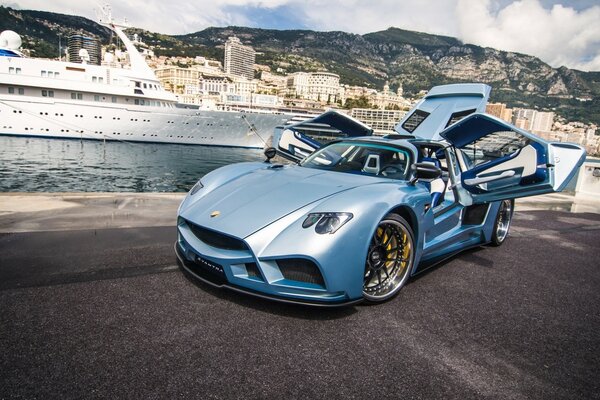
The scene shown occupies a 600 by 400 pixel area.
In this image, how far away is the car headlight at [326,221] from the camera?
2.32m

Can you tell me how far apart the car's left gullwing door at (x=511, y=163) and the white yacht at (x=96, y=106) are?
119ft

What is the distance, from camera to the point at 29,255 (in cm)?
327

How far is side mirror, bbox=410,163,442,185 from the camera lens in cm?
299

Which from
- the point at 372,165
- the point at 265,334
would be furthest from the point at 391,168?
the point at 265,334

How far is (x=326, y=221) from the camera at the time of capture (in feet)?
7.77

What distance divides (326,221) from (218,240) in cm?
78

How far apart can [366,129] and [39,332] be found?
13.4ft

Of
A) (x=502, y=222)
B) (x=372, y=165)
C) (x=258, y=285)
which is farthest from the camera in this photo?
(x=502, y=222)

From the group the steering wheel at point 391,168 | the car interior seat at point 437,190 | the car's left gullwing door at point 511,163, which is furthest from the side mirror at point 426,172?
the car's left gullwing door at point 511,163

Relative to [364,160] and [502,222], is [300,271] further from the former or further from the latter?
[502,222]

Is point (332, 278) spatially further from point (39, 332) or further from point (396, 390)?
point (39, 332)

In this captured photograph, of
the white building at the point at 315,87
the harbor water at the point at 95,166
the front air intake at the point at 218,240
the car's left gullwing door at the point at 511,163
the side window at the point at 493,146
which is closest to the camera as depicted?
the front air intake at the point at 218,240

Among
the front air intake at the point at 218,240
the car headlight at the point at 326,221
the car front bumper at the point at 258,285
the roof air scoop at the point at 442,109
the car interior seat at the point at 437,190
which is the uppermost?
the roof air scoop at the point at 442,109

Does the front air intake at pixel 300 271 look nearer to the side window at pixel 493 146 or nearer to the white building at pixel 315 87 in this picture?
the side window at pixel 493 146
